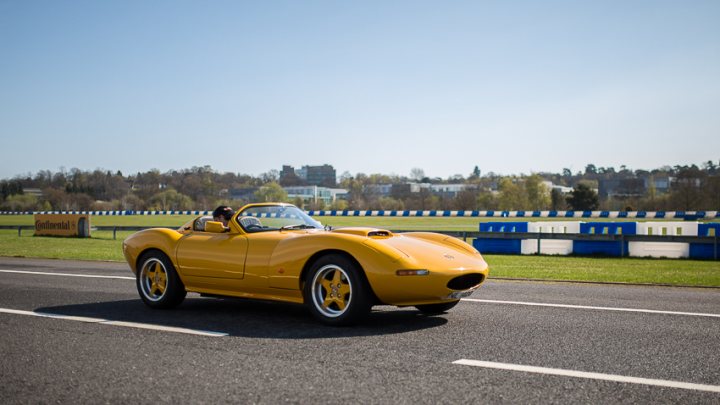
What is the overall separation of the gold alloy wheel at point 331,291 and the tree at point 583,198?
99593 mm

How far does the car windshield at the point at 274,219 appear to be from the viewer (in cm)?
837

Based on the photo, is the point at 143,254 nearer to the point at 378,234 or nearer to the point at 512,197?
the point at 378,234

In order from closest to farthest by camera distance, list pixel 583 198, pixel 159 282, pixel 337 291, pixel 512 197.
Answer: pixel 337 291
pixel 159 282
pixel 583 198
pixel 512 197

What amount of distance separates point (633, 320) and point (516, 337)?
1836 millimetres

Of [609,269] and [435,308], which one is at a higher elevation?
[435,308]

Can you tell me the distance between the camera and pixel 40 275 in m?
13.3

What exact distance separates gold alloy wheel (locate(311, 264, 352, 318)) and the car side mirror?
1.63 meters

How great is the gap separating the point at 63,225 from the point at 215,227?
30.4m

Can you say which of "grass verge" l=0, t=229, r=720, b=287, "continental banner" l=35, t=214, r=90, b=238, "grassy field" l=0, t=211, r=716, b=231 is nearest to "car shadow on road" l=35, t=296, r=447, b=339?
"grass verge" l=0, t=229, r=720, b=287

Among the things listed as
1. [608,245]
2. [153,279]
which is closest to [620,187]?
[608,245]

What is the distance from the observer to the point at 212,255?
8273 millimetres

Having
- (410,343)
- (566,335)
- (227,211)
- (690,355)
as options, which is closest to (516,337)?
(566,335)

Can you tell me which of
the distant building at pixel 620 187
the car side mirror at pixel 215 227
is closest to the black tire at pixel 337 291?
the car side mirror at pixel 215 227

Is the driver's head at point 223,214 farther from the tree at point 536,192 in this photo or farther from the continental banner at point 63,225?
the tree at point 536,192
